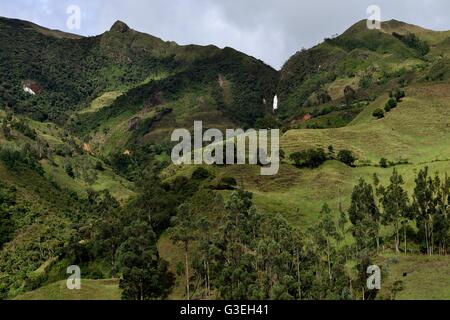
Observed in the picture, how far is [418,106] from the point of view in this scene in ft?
605

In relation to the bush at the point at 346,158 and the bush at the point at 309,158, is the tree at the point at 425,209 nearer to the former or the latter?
the bush at the point at 309,158

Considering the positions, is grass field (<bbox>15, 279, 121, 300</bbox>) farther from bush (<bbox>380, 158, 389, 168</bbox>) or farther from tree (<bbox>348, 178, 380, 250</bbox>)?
bush (<bbox>380, 158, 389, 168</bbox>)

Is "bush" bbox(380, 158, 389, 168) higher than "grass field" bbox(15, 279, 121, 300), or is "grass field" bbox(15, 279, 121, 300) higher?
"bush" bbox(380, 158, 389, 168)

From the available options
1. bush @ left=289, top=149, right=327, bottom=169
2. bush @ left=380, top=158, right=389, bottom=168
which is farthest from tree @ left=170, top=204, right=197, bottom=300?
bush @ left=380, top=158, right=389, bottom=168

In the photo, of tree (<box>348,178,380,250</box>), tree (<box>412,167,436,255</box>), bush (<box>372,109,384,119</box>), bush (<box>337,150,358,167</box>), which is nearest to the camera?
tree (<box>348,178,380,250</box>)

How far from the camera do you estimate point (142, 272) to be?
8325 centimetres

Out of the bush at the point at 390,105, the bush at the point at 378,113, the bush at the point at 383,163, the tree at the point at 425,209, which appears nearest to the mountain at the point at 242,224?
the bush at the point at 383,163

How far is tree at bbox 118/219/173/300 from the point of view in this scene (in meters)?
83.6

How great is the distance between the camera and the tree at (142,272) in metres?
83.6

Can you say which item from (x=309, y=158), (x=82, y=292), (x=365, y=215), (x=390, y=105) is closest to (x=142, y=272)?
(x=82, y=292)

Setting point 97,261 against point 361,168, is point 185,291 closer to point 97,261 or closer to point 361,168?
point 97,261

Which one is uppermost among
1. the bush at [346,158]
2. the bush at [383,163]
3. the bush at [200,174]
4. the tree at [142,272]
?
the bush at [346,158]

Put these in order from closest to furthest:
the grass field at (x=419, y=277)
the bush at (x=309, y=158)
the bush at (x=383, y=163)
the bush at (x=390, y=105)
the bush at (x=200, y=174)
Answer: the grass field at (x=419, y=277), the bush at (x=200, y=174), the bush at (x=383, y=163), the bush at (x=309, y=158), the bush at (x=390, y=105)
